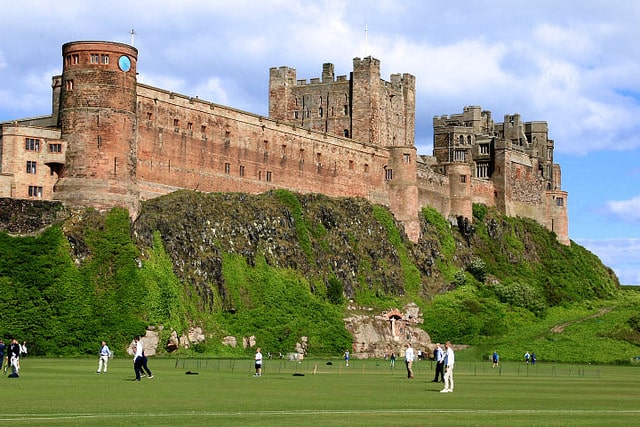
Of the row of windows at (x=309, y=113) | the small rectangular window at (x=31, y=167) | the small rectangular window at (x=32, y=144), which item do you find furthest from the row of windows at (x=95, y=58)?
the row of windows at (x=309, y=113)

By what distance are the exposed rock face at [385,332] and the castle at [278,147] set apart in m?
15.6

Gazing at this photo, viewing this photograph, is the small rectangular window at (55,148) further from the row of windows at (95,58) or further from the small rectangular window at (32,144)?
the row of windows at (95,58)

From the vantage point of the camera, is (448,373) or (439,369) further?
(439,369)

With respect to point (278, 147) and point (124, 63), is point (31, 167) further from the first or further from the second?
point (278, 147)

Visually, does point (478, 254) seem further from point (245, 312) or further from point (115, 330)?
point (115, 330)

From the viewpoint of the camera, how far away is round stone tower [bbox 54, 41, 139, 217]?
292ft

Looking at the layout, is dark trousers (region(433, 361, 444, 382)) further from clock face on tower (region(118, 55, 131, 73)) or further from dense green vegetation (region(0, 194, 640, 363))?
clock face on tower (region(118, 55, 131, 73))

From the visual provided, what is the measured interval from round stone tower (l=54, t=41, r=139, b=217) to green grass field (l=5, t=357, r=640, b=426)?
32404 millimetres

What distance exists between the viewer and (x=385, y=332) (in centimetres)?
10600

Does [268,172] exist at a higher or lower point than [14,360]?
higher

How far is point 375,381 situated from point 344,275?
2171 inches

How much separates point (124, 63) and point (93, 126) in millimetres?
5673

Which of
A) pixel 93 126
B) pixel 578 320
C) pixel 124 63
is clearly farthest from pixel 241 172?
pixel 578 320

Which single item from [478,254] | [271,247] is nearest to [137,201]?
[271,247]
